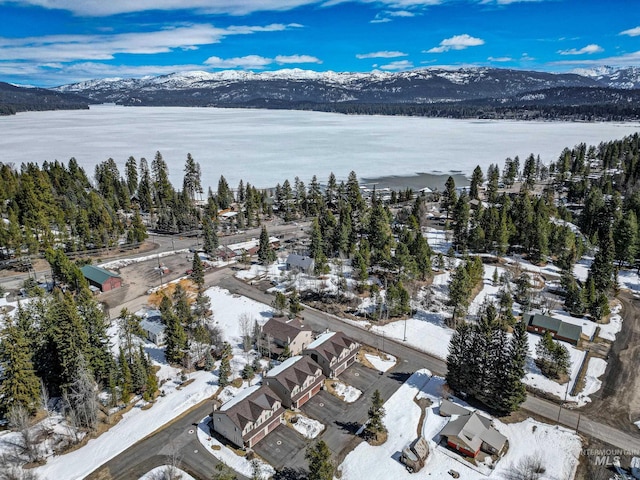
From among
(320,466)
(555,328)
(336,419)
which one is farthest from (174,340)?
(555,328)

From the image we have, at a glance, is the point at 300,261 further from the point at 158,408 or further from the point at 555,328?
the point at 555,328

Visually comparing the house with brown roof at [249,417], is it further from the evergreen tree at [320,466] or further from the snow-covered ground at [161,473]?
the evergreen tree at [320,466]

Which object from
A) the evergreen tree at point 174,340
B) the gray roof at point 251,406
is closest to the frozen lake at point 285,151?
the evergreen tree at point 174,340

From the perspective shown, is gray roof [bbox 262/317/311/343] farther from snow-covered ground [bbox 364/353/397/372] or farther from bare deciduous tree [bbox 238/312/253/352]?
snow-covered ground [bbox 364/353/397/372]

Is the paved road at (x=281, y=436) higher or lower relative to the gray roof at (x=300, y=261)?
lower

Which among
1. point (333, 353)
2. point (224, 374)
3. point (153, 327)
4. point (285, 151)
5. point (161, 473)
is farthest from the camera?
point (285, 151)

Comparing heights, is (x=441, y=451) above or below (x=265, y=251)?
below

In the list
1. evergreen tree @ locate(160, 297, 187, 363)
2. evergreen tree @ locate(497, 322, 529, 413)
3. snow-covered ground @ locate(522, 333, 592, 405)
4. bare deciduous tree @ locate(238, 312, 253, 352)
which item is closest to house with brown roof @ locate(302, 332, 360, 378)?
bare deciduous tree @ locate(238, 312, 253, 352)
